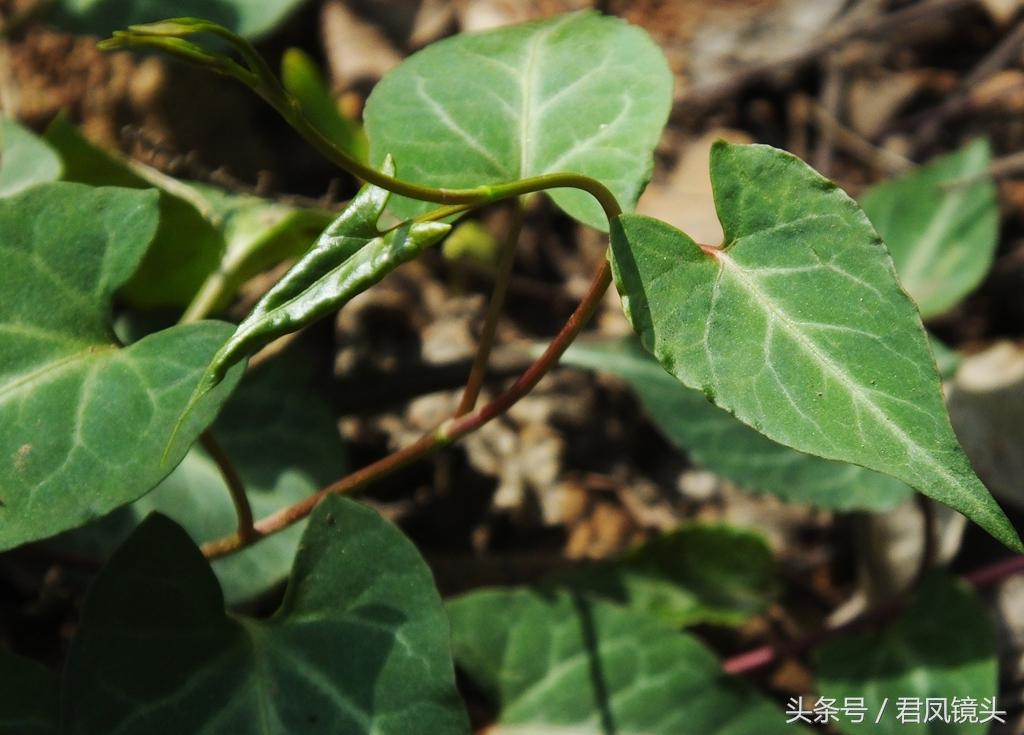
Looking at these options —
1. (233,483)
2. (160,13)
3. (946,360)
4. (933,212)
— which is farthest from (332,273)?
(933,212)

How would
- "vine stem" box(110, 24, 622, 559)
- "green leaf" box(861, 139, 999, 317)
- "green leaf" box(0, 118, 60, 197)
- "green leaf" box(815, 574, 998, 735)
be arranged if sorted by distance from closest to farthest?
"vine stem" box(110, 24, 622, 559) < "green leaf" box(0, 118, 60, 197) < "green leaf" box(815, 574, 998, 735) < "green leaf" box(861, 139, 999, 317)

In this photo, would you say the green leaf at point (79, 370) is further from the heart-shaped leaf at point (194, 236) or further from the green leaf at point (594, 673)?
the green leaf at point (594, 673)

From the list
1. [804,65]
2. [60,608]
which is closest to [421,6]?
[804,65]

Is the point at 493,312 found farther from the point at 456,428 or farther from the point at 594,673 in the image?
the point at 594,673

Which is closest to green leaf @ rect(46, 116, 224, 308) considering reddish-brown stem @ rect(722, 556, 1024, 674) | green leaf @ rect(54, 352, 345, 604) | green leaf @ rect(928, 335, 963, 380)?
green leaf @ rect(54, 352, 345, 604)

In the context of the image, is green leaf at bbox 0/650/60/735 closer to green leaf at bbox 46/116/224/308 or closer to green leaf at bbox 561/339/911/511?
green leaf at bbox 46/116/224/308

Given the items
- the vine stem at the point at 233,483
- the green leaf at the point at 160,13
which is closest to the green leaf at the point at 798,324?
the vine stem at the point at 233,483

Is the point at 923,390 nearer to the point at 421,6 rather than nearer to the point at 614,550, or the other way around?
the point at 614,550

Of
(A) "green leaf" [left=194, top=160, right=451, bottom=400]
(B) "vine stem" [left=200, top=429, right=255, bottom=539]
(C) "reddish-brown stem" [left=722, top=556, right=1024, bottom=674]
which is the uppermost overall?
(A) "green leaf" [left=194, top=160, right=451, bottom=400]
